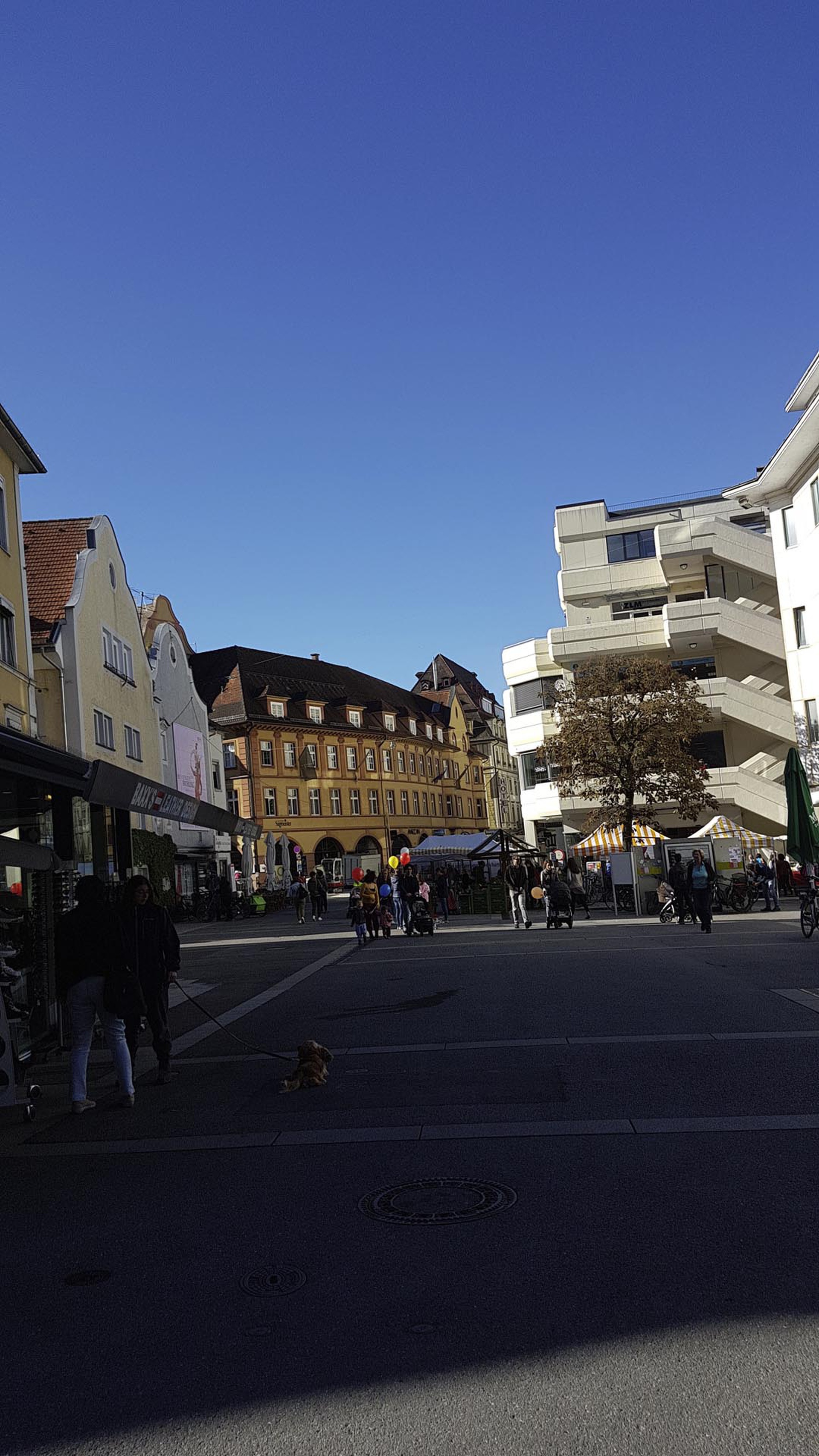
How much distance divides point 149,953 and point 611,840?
1256 inches

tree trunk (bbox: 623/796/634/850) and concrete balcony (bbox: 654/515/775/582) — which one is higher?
concrete balcony (bbox: 654/515/775/582)

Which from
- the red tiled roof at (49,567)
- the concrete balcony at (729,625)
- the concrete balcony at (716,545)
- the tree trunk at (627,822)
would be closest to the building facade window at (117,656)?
the red tiled roof at (49,567)

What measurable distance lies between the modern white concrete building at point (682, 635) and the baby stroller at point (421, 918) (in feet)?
62.4

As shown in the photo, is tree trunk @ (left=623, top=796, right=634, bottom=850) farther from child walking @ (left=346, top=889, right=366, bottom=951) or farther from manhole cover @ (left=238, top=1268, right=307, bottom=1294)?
manhole cover @ (left=238, top=1268, right=307, bottom=1294)

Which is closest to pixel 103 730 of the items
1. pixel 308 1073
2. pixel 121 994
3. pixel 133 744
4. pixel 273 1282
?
pixel 133 744

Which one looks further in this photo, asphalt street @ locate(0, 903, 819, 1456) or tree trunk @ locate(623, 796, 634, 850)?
tree trunk @ locate(623, 796, 634, 850)

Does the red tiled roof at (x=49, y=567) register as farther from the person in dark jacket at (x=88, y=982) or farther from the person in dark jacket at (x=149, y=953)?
the person in dark jacket at (x=88, y=982)

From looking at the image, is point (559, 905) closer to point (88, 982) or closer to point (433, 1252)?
point (88, 982)

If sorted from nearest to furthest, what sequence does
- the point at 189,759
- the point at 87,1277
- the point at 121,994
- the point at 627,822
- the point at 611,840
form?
the point at 87,1277
the point at 121,994
the point at 611,840
the point at 627,822
the point at 189,759

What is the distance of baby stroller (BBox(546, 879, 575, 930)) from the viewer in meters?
29.2

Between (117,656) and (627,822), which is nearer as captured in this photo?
(627,822)

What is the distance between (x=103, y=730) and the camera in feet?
133

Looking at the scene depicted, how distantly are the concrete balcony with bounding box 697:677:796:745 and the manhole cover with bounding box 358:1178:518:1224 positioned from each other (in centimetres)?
4493

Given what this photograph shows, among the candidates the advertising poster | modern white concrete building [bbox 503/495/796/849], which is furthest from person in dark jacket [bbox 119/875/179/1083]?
the advertising poster
